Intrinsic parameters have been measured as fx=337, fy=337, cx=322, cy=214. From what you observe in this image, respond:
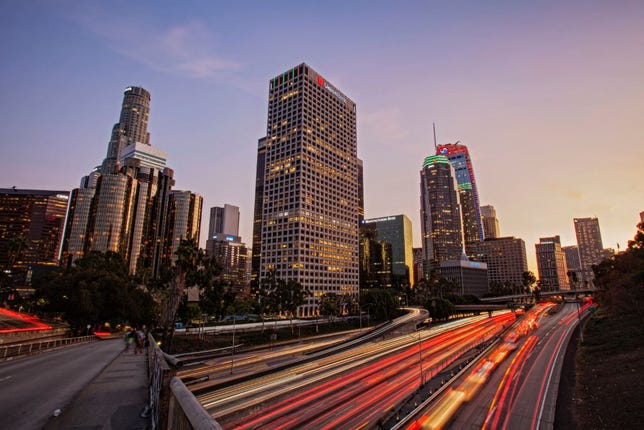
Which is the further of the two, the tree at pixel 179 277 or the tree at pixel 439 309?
the tree at pixel 439 309

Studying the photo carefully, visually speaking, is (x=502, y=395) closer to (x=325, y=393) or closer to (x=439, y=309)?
(x=325, y=393)

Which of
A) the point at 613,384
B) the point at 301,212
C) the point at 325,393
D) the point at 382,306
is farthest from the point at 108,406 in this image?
the point at 301,212

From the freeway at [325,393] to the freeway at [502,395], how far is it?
3919mm

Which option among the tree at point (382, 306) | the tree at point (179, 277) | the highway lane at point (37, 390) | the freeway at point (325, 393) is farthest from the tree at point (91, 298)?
the tree at point (382, 306)

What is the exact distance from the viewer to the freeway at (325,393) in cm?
2786

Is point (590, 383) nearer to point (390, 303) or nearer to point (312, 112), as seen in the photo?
point (390, 303)

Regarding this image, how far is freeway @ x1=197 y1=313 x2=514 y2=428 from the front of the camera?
27.9 metres

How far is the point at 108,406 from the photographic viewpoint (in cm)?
1205

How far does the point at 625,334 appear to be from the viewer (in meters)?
52.9

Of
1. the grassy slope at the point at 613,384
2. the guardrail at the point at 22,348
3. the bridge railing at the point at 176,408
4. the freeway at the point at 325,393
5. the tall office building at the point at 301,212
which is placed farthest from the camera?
the tall office building at the point at 301,212

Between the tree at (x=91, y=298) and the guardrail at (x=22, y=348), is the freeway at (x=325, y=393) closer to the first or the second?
the guardrail at (x=22, y=348)

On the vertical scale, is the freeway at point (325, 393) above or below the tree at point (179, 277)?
below

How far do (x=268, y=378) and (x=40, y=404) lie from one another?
3060 cm

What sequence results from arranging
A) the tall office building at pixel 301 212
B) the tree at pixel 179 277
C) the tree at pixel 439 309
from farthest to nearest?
the tall office building at pixel 301 212
the tree at pixel 439 309
the tree at pixel 179 277
